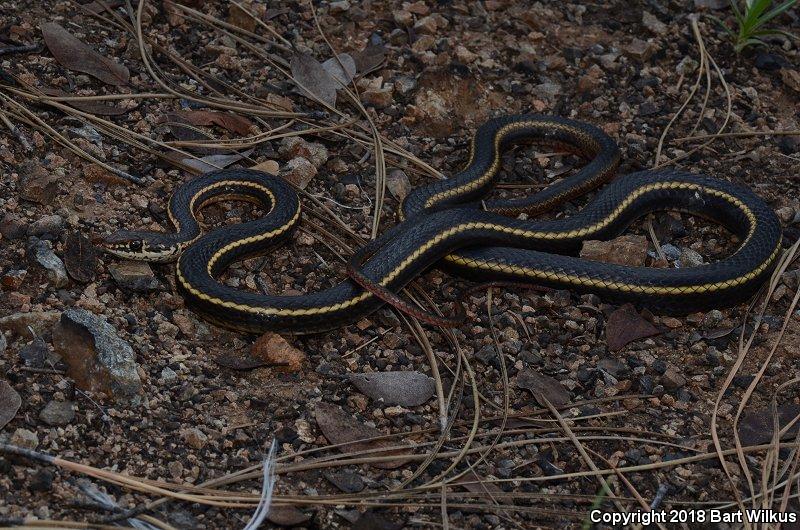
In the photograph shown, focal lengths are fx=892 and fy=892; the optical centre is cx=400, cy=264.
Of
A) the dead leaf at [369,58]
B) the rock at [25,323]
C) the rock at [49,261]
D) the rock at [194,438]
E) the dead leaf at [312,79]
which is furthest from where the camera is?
the dead leaf at [369,58]

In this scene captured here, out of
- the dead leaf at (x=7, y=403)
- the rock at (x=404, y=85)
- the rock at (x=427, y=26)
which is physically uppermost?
the rock at (x=427, y=26)

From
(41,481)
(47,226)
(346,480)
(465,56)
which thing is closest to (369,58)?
(465,56)

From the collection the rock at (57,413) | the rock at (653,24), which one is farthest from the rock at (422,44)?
the rock at (57,413)

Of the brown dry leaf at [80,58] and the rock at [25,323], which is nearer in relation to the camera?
the rock at [25,323]

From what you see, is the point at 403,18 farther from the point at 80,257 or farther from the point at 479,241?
the point at 80,257

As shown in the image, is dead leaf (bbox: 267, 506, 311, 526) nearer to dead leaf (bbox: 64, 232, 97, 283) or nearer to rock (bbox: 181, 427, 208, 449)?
rock (bbox: 181, 427, 208, 449)

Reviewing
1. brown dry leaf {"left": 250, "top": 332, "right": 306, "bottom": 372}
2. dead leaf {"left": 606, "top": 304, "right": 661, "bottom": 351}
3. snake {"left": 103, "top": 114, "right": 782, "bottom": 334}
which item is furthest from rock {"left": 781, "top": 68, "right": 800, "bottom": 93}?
brown dry leaf {"left": 250, "top": 332, "right": 306, "bottom": 372}

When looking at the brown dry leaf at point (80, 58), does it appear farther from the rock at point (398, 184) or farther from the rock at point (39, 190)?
the rock at point (398, 184)
